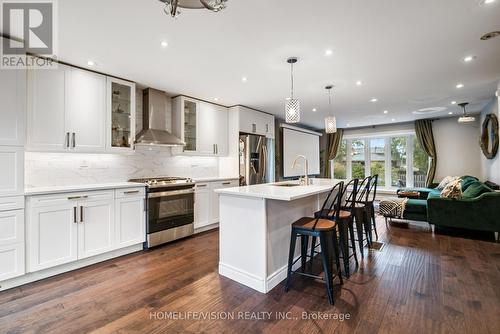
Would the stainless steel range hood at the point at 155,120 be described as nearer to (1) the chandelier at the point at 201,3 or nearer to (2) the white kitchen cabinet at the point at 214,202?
(2) the white kitchen cabinet at the point at 214,202

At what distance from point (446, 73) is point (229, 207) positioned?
3614mm

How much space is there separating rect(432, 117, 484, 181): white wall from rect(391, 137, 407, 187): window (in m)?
0.85

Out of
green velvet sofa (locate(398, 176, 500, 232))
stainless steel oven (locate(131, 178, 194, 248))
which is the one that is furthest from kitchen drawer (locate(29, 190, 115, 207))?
green velvet sofa (locate(398, 176, 500, 232))

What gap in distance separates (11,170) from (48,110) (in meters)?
0.83

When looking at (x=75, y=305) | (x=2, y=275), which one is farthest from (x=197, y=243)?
(x=2, y=275)

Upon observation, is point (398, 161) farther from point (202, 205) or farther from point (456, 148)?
point (202, 205)

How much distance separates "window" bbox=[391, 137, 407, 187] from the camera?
7.48 m

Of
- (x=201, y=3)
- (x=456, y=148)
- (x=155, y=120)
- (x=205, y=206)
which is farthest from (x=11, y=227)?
(x=456, y=148)

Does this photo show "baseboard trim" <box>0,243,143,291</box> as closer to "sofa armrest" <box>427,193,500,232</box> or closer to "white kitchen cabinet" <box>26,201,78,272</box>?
"white kitchen cabinet" <box>26,201,78,272</box>

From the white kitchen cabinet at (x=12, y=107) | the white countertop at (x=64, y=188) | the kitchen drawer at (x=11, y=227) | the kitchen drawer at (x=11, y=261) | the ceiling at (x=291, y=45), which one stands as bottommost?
the kitchen drawer at (x=11, y=261)

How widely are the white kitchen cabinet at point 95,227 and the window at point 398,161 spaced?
788cm

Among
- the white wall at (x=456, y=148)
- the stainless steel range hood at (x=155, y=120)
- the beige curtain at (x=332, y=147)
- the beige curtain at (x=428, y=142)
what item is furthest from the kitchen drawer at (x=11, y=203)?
the white wall at (x=456, y=148)

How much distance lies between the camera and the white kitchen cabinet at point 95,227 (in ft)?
9.52

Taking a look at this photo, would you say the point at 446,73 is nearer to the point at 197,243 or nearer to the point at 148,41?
the point at 148,41
